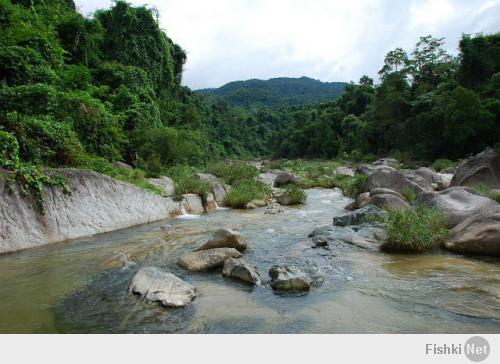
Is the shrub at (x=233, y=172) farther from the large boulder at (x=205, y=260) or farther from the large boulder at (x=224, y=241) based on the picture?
the large boulder at (x=205, y=260)

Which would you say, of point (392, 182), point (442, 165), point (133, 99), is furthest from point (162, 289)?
point (442, 165)

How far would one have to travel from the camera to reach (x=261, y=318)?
4461 millimetres

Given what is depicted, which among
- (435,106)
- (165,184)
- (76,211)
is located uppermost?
(435,106)

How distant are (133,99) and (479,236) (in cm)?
1983

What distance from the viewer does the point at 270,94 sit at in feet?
541

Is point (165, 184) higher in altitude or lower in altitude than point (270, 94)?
lower

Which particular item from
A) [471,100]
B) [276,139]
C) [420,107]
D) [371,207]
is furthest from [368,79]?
[371,207]

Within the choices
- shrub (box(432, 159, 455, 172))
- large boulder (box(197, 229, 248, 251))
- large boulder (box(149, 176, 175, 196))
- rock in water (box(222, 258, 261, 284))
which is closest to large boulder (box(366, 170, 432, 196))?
large boulder (box(197, 229, 248, 251))

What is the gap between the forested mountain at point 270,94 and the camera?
496 feet

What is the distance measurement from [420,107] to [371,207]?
3188 centimetres

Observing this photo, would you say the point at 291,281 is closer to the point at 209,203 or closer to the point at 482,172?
the point at 209,203

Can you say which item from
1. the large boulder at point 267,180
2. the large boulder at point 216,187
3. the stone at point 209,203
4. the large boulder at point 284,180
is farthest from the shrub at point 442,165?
the stone at point 209,203

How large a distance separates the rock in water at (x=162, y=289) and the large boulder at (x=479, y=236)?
553 cm
